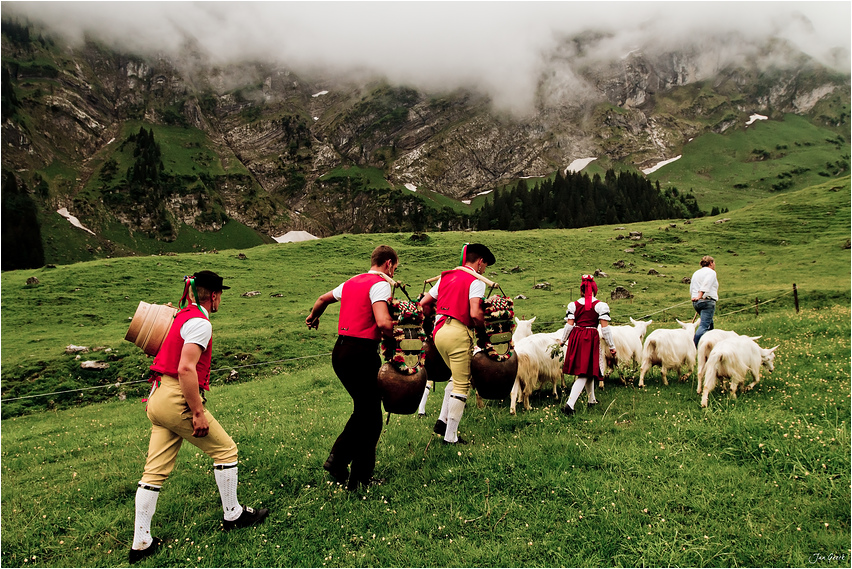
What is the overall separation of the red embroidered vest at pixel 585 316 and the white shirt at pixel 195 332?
815 centimetres

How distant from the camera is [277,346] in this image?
78.6 ft

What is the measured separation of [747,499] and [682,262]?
4628cm

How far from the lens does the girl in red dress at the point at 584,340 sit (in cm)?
986

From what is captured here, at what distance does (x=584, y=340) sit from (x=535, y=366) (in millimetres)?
1560

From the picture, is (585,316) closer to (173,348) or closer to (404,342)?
(404,342)

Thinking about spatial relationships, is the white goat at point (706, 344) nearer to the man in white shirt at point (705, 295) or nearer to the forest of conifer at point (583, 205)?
the man in white shirt at point (705, 295)

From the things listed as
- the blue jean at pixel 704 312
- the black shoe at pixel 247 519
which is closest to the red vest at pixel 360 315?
the black shoe at pixel 247 519

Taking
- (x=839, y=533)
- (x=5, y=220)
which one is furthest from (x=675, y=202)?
(x=5, y=220)

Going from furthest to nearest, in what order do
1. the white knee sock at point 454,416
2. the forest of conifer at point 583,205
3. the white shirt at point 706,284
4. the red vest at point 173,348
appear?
1. the forest of conifer at point 583,205
2. the white shirt at point 706,284
3. the white knee sock at point 454,416
4. the red vest at point 173,348

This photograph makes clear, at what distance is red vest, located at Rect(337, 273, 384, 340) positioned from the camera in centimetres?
655

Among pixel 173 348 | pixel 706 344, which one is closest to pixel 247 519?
pixel 173 348

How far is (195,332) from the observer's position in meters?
5.64

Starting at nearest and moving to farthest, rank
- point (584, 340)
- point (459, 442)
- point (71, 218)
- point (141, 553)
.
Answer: point (141, 553)
point (459, 442)
point (584, 340)
point (71, 218)

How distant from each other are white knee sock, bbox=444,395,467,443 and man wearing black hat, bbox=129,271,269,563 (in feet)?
12.6
